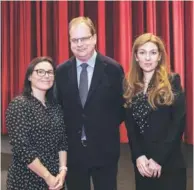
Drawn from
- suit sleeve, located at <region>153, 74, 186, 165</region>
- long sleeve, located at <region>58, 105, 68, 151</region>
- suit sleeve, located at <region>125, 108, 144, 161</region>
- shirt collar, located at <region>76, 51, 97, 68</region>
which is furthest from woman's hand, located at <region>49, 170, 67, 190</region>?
shirt collar, located at <region>76, 51, 97, 68</region>

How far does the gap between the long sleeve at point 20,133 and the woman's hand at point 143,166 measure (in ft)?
1.85

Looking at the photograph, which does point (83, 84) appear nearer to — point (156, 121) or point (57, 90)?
point (57, 90)

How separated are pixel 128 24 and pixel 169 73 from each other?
10.6ft

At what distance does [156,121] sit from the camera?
181 centimetres

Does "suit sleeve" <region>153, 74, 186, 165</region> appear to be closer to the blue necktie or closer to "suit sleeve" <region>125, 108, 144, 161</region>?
"suit sleeve" <region>125, 108, 144, 161</region>

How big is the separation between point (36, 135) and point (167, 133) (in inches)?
27.5

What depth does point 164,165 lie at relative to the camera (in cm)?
181

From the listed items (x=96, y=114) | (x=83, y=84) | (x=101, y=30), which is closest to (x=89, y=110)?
(x=96, y=114)

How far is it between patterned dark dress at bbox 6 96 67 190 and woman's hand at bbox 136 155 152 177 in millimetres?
470

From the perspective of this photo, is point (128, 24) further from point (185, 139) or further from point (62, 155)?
point (62, 155)

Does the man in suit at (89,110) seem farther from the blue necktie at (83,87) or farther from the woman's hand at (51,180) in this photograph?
the woman's hand at (51,180)

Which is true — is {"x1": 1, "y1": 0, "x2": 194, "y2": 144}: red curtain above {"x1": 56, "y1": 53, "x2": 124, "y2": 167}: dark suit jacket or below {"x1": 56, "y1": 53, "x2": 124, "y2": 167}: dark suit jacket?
above

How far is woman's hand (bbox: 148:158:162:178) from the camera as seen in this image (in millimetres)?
1801

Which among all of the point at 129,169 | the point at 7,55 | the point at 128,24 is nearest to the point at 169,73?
the point at 129,169
